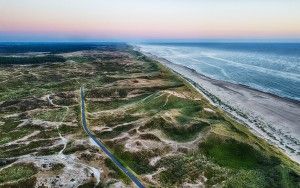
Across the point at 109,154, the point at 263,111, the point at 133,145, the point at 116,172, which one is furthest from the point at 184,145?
the point at 263,111

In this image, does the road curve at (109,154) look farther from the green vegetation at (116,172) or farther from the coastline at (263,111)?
the coastline at (263,111)

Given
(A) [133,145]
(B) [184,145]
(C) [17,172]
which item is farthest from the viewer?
(B) [184,145]

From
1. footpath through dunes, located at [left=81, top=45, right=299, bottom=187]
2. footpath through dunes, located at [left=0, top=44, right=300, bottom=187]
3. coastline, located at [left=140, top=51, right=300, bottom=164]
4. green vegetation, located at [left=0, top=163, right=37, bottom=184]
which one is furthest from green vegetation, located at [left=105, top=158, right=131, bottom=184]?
coastline, located at [left=140, top=51, right=300, bottom=164]

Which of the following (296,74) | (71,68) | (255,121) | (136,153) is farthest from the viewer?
(71,68)

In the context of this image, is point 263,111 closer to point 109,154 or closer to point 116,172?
point 109,154

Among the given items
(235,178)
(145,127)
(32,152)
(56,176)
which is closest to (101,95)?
(145,127)

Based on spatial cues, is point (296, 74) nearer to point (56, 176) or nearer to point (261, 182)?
point (261, 182)
